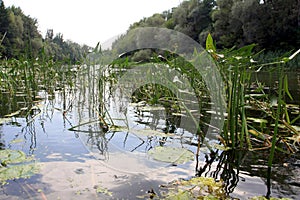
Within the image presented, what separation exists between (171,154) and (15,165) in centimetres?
61

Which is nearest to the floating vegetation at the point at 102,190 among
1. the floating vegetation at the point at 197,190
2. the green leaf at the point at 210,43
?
the floating vegetation at the point at 197,190

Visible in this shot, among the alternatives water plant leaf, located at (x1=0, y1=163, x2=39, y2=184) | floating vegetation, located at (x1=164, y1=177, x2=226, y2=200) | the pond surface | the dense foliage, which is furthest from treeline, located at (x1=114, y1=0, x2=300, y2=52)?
floating vegetation, located at (x1=164, y1=177, x2=226, y2=200)

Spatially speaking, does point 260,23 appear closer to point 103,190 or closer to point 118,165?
point 118,165

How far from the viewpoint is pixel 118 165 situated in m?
1.18

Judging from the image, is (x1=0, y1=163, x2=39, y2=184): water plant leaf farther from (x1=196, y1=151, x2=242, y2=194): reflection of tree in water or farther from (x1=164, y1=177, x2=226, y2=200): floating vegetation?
(x1=196, y1=151, x2=242, y2=194): reflection of tree in water

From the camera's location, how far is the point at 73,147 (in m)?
1.41

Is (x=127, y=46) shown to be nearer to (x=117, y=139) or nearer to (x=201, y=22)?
(x=117, y=139)

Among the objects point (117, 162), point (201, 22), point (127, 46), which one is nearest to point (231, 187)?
point (117, 162)

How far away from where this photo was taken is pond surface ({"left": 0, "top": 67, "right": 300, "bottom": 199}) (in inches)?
36.9

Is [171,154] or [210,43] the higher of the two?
[210,43]

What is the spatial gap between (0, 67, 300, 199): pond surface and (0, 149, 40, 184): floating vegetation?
27 millimetres

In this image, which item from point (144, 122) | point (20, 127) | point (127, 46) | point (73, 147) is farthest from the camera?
point (127, 46)

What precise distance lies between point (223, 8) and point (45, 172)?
23.8 metres

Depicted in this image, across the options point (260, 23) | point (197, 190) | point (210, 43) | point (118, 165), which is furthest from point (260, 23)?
point (197, 190)
